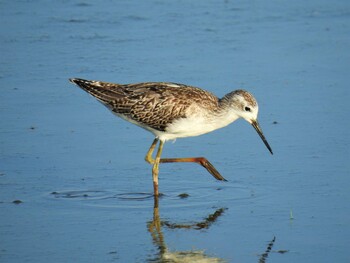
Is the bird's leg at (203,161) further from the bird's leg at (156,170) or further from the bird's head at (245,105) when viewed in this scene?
the bird's head at (245,105)

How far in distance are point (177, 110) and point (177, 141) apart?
1.56 metres

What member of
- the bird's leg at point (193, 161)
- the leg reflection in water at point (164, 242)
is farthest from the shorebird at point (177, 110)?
the leg reflection in water at point (164, 242)

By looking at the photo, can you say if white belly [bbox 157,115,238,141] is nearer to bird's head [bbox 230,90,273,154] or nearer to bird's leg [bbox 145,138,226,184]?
bird's head [bbox 230,90,273,154]

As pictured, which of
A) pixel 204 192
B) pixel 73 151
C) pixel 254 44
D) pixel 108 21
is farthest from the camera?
pixel 108 21

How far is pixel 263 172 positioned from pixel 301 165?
0.46m

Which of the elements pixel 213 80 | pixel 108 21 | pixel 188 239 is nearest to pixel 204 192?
pixel 188 239

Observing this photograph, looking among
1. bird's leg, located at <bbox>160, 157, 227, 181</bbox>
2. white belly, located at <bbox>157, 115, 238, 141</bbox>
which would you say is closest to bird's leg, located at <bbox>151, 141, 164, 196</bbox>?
bird's leg, located at <bbox>160, 157, 227, 181</bbox>

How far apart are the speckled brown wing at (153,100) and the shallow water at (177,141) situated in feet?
1.96

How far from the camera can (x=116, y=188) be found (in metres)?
10.2

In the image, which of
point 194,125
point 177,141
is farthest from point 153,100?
point 177,141

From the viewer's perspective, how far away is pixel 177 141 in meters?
11.9

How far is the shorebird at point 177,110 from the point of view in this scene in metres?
10.4

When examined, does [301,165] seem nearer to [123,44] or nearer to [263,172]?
[263,172]

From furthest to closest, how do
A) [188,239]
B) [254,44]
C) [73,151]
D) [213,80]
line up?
[254,44] < [213,80] < [73,151] < [188,239]
